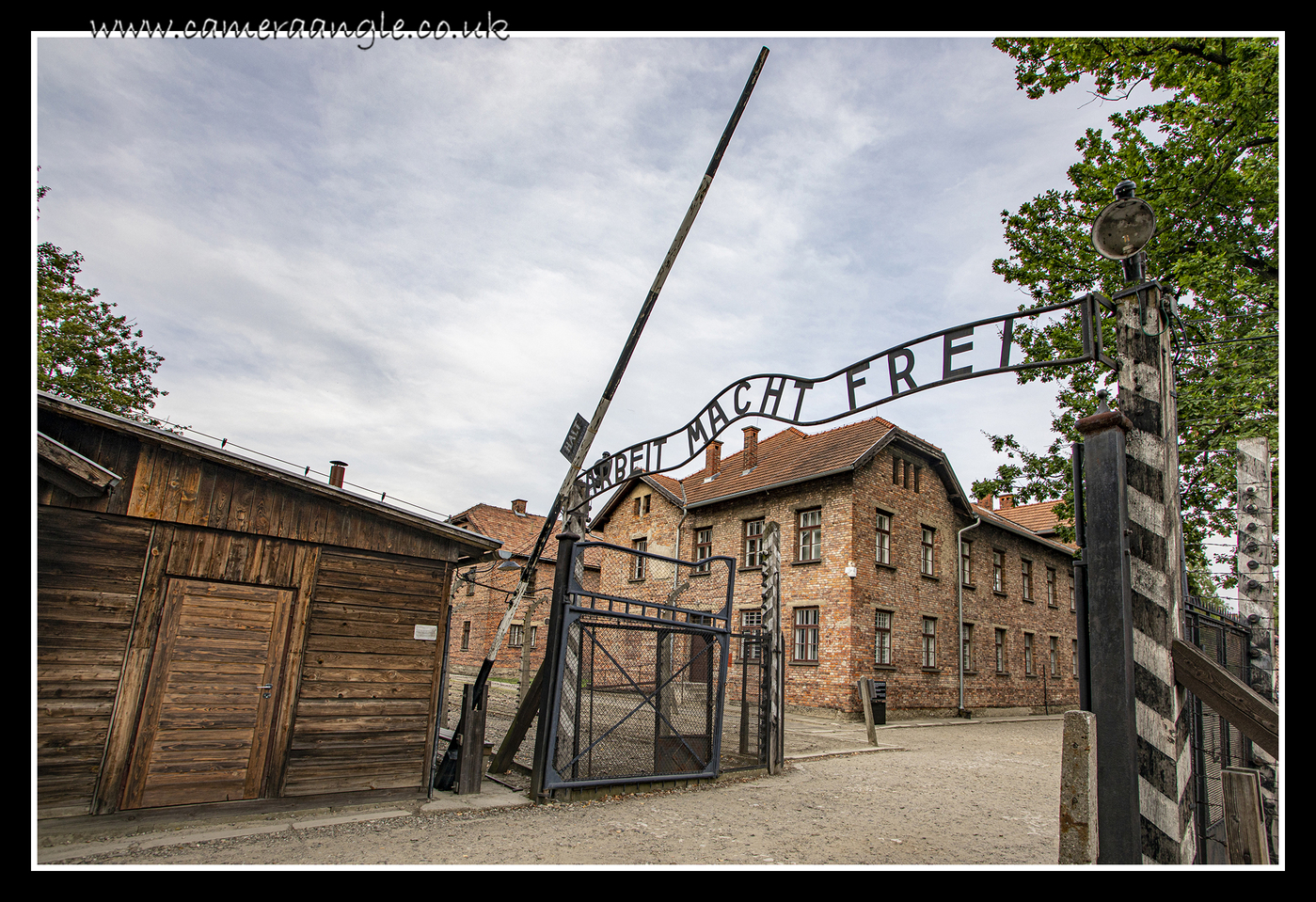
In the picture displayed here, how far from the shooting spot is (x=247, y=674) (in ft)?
20.9

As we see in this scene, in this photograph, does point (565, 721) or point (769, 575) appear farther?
point (769, 575)

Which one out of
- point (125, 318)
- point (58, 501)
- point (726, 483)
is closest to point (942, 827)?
point (58, 501)

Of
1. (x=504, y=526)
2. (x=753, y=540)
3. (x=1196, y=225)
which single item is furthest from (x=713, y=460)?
(x=1196, y=225)

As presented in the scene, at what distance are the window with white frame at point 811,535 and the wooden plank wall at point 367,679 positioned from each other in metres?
14.5

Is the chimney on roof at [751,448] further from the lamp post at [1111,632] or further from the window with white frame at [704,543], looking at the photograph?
the lamp post at [1111,632]

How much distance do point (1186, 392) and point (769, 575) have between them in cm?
857

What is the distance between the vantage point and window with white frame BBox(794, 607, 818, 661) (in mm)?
19641

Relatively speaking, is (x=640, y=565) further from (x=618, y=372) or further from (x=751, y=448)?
(x=618, y=372)

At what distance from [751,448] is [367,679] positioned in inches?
758

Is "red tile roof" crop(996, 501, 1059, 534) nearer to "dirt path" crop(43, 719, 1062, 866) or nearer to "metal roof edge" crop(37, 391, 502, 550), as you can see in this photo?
"dirt path" crop(43, 719, 1062, 866)

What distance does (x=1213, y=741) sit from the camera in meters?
7.11

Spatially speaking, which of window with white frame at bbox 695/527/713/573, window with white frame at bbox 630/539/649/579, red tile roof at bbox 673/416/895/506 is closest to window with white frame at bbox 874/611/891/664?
red tile roof at bbox 673/416/895/506

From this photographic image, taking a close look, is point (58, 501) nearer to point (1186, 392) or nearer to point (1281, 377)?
point (1281, 377)

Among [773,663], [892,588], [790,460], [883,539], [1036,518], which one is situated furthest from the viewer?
[1036,518]
